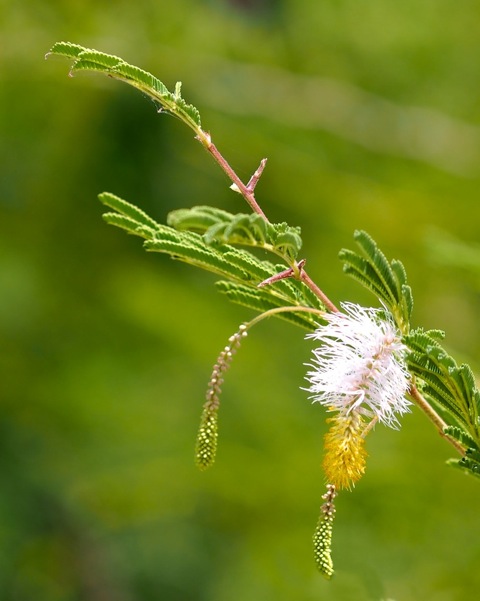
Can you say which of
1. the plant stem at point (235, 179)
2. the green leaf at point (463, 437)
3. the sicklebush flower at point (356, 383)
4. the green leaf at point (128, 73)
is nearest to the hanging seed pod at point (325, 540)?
the sicklebush flower at point (356, 383)

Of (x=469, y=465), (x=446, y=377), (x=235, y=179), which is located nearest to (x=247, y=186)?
(x=235, y=179)

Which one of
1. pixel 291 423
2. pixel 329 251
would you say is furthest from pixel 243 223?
pixel 329 251

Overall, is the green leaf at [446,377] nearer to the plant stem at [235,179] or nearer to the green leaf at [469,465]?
the green leaf at [469,465]

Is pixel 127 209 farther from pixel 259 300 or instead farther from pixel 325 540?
pixel 325 540

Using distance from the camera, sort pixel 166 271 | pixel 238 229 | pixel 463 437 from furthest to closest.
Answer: pixel 166 271 → pixel 463 437 → pixel 238 229

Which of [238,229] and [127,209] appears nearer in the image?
[238,229]

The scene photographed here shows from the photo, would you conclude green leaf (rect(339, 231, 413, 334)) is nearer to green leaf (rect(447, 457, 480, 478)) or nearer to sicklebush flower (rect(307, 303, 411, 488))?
sicklebush flower (rect(307, 303, 411, 488))

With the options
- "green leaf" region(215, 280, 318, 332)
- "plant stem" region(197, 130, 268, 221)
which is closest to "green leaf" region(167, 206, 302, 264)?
"plant stem" region(197, 130, 268, 221)
